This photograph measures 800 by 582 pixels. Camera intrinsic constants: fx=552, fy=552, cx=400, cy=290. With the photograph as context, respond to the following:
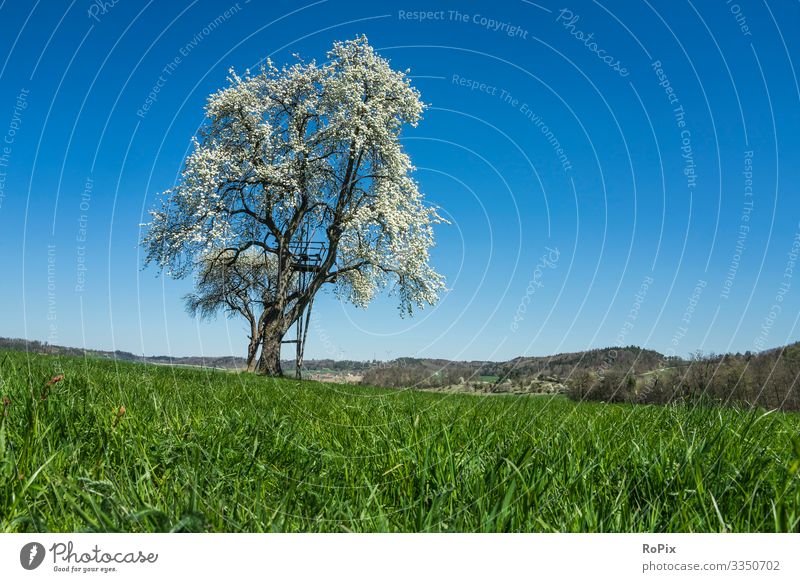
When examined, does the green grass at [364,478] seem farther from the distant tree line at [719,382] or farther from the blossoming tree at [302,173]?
the blossoming tree at [302,173]

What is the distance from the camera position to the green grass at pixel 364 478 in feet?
7.27

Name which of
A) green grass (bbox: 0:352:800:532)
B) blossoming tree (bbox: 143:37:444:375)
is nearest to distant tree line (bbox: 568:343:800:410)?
green grass (bbox: 0:352:800:532)

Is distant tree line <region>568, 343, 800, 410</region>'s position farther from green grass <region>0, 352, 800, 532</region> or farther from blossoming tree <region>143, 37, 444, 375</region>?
blossoming tree <region>143, 37, 444, 375</region>

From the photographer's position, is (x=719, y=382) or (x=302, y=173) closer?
(x=719, y=382)

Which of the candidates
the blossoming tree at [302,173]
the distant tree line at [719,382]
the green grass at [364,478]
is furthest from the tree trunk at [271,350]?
the green grass at [364,478]

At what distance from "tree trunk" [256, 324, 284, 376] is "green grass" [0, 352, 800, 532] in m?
23.5

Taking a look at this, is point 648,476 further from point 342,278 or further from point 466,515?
point 342,278

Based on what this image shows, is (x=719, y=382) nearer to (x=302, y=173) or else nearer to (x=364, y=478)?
(x=364, y=478)

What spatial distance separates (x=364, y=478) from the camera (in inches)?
115

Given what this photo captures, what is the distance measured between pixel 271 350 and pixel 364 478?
1043 inches

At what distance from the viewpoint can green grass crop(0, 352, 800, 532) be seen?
2.22 metres

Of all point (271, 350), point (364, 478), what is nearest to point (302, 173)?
point (271, 350)
